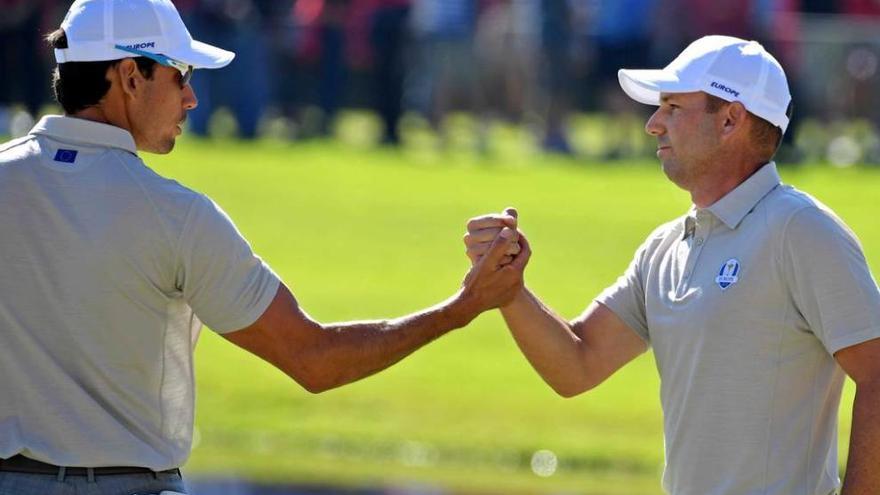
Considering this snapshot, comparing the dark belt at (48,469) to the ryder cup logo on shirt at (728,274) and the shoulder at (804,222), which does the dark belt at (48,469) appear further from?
the shoulder at (804,222)

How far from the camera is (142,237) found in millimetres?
5277

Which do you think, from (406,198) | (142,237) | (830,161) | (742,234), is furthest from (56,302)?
(830,161)

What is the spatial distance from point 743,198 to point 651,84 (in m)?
0.43

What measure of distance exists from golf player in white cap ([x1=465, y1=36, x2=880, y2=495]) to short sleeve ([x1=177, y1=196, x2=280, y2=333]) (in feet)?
3.86

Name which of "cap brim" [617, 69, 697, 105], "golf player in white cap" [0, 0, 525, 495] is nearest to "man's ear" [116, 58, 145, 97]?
"golf player in white cap" [0, 0, 525, 495]

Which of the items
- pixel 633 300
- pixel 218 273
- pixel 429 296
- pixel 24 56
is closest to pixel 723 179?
pixel 633 300

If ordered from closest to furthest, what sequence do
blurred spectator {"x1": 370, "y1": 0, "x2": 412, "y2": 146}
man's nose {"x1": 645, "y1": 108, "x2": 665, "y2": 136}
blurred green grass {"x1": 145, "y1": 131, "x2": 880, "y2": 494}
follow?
man's nose {"x1": 645, "y1": 108, "x2": 665, "y2": 136} → blurred green grass {"x1": 145, "y1": 131, "x2": 880, "y2": 494} → blurred spectator {"x1": 370, "y1": 0, "x2": 412, "y2": 146}

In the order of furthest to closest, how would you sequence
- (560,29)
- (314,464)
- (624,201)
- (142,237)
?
(560,29) < (624,201) < (314,464) < (142,237)

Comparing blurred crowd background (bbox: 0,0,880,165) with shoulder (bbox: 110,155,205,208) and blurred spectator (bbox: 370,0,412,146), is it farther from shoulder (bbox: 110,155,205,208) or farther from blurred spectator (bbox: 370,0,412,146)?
shoulder (bbox: 110,155,205,208)

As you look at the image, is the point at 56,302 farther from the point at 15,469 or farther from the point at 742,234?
the point at 742,234

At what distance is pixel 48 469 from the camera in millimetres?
5320

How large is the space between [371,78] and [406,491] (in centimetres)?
1087

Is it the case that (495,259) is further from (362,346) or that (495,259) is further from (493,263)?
(362,346)

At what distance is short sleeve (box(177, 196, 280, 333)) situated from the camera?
17.5 ft
